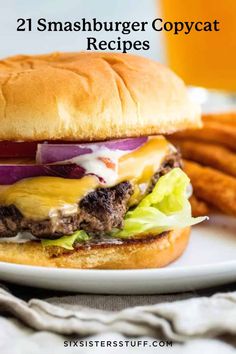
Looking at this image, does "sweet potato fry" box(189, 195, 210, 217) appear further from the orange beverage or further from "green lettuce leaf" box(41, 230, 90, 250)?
"green lettuce leaf" box(41, 230, 90, 250)

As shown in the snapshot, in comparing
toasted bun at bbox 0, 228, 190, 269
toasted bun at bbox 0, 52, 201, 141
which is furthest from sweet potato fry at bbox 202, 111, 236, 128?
toasted bun at bbox 0, 228, 190, 269

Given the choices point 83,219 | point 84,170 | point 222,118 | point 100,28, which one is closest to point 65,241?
point 83,219

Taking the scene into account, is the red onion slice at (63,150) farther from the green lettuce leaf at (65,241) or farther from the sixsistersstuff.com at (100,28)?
the sixsistersstuff.com at (100,28)

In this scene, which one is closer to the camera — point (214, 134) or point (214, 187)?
point (214, 187)

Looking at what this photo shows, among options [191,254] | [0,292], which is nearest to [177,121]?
[191,254]

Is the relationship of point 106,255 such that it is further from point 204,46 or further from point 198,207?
point 204,46

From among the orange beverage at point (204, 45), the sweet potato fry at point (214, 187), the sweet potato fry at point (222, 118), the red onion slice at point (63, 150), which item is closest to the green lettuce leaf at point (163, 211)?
the red onion slice at point (63, 150)

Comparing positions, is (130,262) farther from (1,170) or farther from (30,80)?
(30,80)
